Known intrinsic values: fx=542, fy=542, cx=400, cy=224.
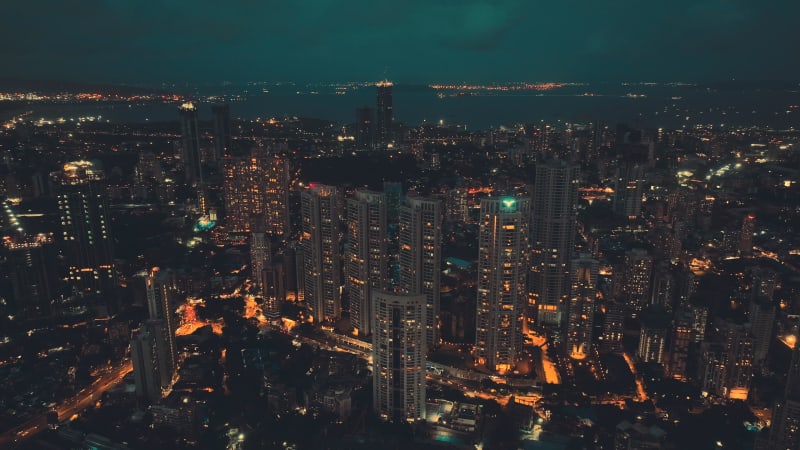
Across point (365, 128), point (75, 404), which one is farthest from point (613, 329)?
point (365, 128)

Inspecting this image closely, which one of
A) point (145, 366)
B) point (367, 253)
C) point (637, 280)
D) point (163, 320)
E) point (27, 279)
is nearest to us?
point (145, 366)

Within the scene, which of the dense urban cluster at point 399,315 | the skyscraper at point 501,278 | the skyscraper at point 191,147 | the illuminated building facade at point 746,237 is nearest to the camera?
the dense urban cluster at point 399,315

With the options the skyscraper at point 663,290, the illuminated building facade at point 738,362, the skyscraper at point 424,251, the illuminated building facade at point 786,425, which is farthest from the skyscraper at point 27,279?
the illuminated building facade at point 786,425

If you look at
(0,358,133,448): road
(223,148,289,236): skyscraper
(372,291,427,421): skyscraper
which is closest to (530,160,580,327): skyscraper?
(372,291,427,421): skyscraper

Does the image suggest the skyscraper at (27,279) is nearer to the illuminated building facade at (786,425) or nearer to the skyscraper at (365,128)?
the illuminated building facade at (786,425)

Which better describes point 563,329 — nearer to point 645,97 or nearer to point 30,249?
point 30,249

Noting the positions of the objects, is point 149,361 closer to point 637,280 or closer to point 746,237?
point 637,280
